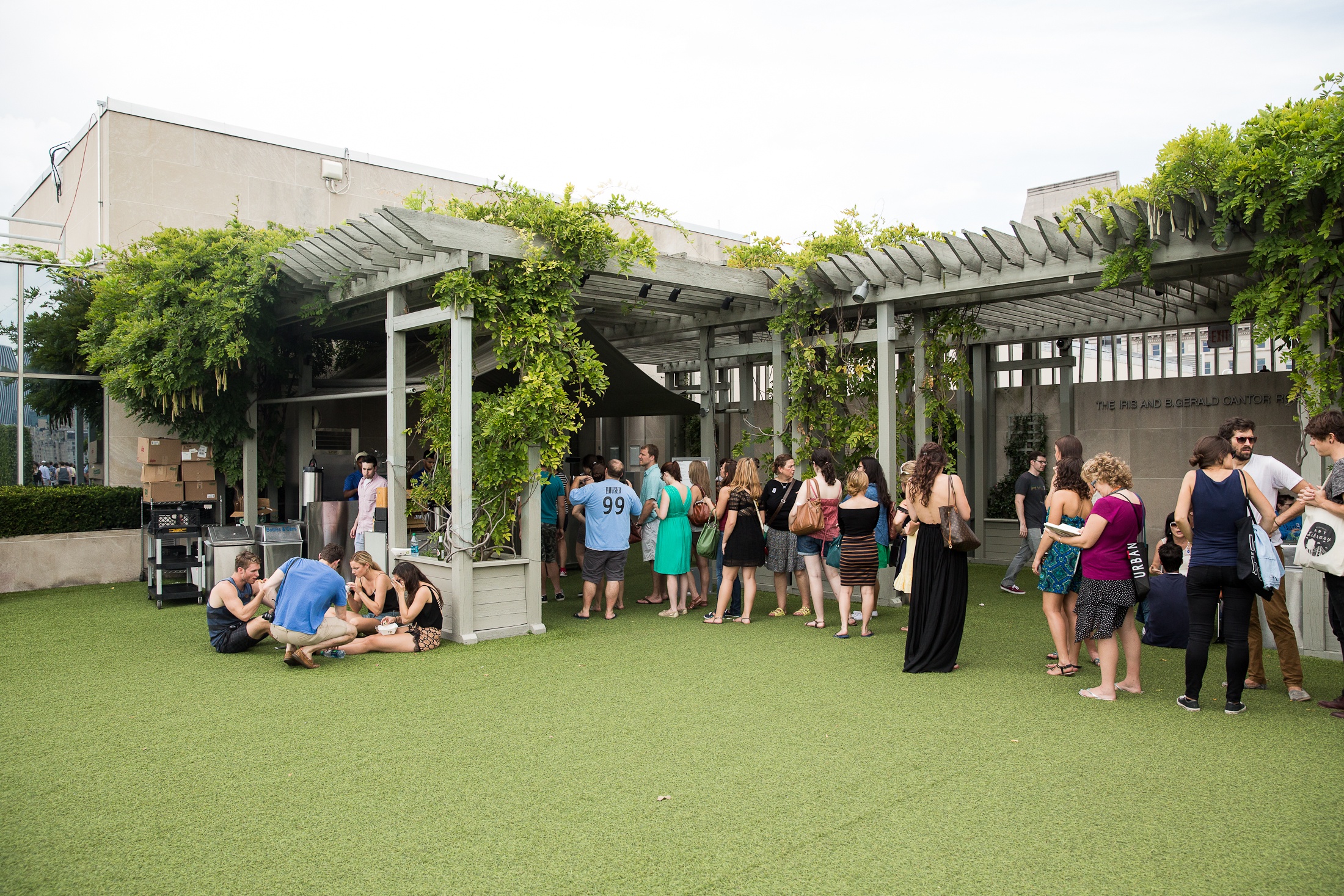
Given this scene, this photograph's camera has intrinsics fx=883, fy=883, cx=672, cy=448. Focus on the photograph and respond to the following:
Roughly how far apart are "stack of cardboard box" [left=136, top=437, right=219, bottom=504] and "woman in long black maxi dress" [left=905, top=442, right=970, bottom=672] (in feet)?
25.5

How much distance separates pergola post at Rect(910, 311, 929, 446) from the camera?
8.87 m

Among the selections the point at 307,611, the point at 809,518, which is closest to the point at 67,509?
the point at 307,611

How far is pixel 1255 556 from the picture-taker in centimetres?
439

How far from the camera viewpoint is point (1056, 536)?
4.93 metres

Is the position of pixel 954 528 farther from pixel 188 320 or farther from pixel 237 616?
→ pixel 188 320

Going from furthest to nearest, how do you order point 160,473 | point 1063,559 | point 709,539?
point 160,473 → point 709,539 → point 1063,559

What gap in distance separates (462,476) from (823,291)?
4.02 meters

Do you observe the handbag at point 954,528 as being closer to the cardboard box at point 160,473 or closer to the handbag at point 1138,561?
the handbag at point 1138,561

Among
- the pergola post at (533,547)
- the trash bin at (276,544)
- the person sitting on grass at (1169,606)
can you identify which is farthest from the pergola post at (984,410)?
the trash bin at (276,544)

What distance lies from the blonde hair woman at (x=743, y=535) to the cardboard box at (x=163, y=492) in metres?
6.12

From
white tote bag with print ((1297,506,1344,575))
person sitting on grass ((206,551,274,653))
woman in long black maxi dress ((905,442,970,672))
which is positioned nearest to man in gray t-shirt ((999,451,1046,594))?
woman in long black maxi dress ((905,442,970,672))

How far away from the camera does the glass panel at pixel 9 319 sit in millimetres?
10320

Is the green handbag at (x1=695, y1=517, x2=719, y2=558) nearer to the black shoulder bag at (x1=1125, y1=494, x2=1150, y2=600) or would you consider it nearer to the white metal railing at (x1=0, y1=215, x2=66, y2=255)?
the black shoulder bag at (x1=1125, y1=494, x2=1150, y2=600)

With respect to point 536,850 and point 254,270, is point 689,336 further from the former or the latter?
point 536,850
